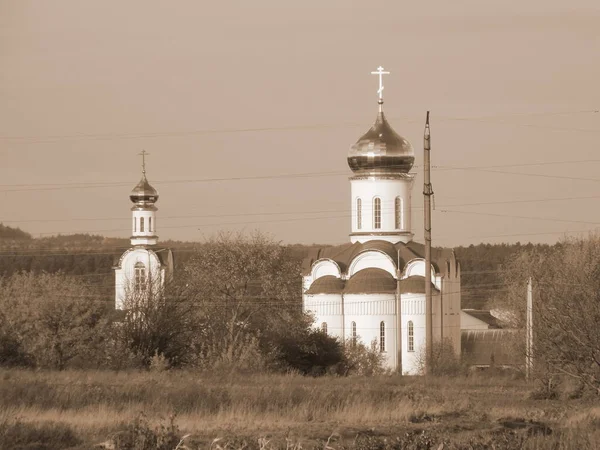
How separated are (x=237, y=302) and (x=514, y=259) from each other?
1693 centimetres

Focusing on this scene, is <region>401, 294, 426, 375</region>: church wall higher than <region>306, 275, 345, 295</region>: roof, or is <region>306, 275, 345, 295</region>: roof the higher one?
<region>306, 275, 345, 295</region>: roof

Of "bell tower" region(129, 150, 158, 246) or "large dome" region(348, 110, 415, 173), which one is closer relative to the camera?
"large dome" region(348, 110, 415, 173)

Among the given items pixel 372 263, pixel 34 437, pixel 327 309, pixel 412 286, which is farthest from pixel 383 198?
pixel 34 437

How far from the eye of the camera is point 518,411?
64.8ft

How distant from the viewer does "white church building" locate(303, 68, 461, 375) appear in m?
49.8

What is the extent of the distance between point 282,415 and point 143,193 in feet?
171

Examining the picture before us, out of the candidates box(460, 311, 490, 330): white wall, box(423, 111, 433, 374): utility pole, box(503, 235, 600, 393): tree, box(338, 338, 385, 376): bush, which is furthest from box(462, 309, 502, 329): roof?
box(503, 235, 600, 393): tree

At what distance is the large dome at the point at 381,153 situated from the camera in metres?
53.6

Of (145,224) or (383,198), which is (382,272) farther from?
(145,224)

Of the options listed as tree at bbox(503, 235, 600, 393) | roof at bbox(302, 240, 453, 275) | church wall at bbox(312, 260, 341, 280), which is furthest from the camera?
church wall at bbox(312, 260, 341, 280)

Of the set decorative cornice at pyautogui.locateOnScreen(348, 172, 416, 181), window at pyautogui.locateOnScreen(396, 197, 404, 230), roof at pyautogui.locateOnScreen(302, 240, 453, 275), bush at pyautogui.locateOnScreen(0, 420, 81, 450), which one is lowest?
bush at pyautogui.locateOnScreen(0, 420, 81, 450)

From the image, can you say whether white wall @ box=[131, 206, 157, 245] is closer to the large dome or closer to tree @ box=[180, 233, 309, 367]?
tree @ box=[180, 233, 309, 367]

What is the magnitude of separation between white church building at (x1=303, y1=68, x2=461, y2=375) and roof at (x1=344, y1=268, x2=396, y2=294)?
4 centimetres

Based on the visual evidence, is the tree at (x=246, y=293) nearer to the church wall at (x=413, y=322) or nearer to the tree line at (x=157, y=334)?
the tree line at (x=157, y=334)
